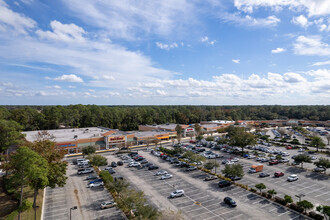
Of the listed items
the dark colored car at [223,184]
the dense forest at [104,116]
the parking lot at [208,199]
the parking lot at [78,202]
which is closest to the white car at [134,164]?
the parking lot at [208,199]

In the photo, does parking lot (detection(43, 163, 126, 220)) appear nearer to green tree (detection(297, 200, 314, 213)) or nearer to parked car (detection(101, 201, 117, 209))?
parked car (detection(101, 201, 117, 209))

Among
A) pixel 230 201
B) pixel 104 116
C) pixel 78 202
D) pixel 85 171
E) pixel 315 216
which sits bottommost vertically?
pixel 78 202

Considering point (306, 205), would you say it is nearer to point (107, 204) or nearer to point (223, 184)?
point (223, 184)

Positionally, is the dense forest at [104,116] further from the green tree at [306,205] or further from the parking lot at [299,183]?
the green tree at [306,205]

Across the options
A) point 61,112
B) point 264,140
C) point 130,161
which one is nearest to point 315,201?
point 130,161

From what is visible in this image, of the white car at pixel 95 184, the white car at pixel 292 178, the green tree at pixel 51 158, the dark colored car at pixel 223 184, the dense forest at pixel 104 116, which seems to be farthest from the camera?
the dense forest at pixel 104 116

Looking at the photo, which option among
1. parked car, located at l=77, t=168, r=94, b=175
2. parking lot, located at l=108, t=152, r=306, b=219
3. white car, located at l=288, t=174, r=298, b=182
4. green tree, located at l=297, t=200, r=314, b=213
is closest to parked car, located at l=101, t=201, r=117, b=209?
parking lot, located at l=108, t=152, r=306, b=219

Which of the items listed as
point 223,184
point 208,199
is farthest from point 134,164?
point 208,199
